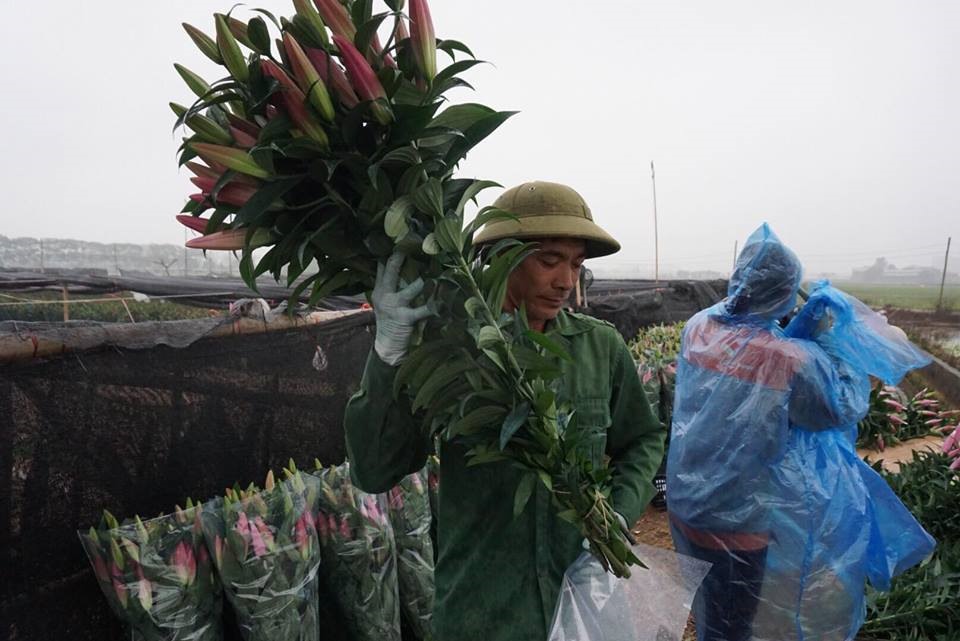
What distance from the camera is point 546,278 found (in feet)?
Answer: 4.54

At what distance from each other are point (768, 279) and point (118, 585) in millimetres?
2801

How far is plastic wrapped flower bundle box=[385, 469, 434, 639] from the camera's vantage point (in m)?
2.70

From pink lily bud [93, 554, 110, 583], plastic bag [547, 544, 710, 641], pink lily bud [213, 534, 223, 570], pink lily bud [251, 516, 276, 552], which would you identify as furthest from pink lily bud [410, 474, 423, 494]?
plastic bag [547, 544, 710, 641]

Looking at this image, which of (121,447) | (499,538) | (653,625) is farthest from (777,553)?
(121,447)

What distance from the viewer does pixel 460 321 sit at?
109 cm

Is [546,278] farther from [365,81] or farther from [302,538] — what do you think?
[302,538]

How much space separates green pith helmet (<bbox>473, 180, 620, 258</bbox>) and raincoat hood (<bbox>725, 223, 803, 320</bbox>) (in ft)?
3.99

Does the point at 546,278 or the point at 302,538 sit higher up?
the point at 546,278

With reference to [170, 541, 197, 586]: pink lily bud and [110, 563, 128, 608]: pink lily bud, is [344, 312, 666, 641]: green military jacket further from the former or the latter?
[110, 563, 128, 608]: pink lily bud

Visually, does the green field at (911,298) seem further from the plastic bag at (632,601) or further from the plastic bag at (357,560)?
the plastic bag at (632,601)

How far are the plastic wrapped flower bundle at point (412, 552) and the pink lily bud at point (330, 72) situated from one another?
2.10 meters

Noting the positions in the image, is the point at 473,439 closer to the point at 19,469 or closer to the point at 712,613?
the point at 19,469

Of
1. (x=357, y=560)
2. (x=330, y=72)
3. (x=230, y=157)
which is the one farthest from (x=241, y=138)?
(x=357, y=560)

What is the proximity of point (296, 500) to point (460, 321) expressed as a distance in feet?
5.19
